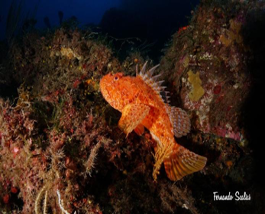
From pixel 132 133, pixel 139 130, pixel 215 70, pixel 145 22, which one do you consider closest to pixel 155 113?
pixel 139 130

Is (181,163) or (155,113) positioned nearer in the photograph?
(181,163)

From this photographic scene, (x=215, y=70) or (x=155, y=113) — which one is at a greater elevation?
(x=215, y=70)

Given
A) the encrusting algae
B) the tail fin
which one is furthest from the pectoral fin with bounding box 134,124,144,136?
the encrusting algae

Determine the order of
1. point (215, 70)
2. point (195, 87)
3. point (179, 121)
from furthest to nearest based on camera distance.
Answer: point (195, 87)
point (215, 70)
point (179, 121)

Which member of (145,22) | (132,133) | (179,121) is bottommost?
(132,133)

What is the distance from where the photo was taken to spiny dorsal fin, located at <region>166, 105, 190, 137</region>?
3.27m

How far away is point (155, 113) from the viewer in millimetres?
3402

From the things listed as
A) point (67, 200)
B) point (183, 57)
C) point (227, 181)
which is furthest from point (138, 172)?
point (183, 57)

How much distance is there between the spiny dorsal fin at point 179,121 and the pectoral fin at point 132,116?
A: 0.51 metres

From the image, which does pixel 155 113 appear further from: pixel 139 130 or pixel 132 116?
pixel 132 116

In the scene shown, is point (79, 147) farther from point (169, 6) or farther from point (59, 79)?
point (169, 6)

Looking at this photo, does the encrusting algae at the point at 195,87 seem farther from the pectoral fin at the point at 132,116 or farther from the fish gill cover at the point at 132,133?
the pectoral fin at the point at 132,116

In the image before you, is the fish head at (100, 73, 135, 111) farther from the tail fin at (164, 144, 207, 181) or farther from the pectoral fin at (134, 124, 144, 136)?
the tail fin at (164, 144, 207, 181)

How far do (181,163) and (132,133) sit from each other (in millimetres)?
985
